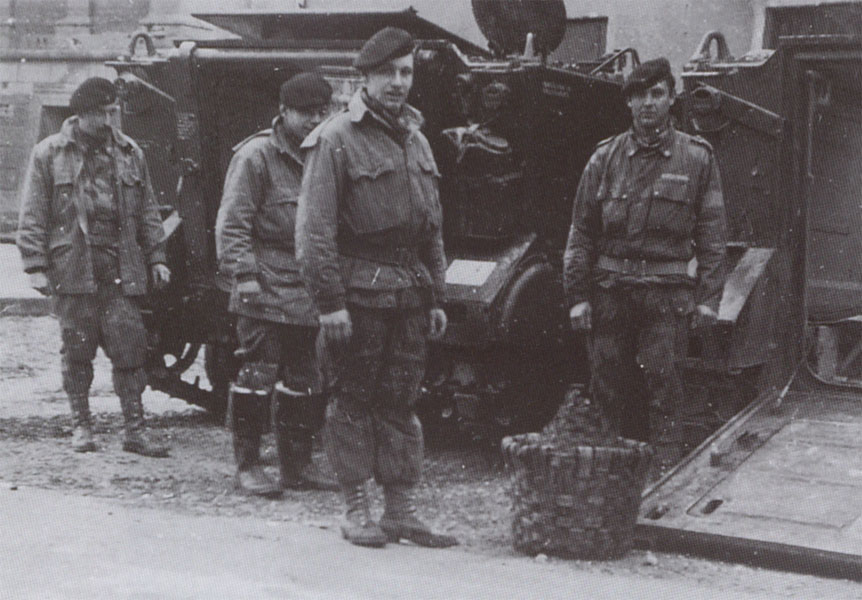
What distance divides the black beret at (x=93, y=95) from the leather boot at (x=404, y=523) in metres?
2.92

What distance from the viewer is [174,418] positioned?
30.6ft

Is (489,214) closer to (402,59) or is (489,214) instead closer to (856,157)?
(402,59)

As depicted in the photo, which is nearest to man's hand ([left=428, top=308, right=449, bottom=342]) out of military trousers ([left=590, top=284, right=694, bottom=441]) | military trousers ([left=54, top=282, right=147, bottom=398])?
military trousers ([left=590, top=284, right=694, bottom=441])

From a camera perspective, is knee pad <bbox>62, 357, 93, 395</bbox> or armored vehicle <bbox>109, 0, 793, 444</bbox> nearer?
armored vehicle <bbox>109, 0, 793, 444</bbox>

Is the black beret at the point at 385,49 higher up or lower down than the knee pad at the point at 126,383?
higher up

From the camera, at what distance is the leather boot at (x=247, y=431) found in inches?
268

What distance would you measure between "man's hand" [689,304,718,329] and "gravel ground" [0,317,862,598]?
1138mm

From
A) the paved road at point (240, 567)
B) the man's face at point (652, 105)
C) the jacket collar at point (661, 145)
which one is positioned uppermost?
the man's face at point (652, 105)

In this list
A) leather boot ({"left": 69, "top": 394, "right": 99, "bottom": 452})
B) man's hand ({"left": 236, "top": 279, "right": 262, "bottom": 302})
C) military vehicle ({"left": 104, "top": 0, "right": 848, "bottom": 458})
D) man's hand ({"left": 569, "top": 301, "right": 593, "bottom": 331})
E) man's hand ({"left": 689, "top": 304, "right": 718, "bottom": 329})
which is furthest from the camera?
leather boot ({"left": 69, "top": 394, "right": 99, "bottom": 452})

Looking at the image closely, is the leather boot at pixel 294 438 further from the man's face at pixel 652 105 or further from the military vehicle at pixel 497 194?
the man's face at pixel 652 105

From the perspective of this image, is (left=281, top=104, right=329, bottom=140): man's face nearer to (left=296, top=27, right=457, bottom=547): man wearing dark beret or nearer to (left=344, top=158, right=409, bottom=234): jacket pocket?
(left=296, top=27, right=457, bottom=547): man wearing dark beret

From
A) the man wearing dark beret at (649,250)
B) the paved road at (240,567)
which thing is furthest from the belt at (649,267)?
the paved road at (240,567)

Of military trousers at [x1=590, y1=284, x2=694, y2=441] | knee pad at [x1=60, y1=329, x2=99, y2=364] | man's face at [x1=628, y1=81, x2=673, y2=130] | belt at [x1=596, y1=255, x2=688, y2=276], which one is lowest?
knee pad at [x1=60, y1=329, x2=99, y2=364]

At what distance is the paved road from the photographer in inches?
189
